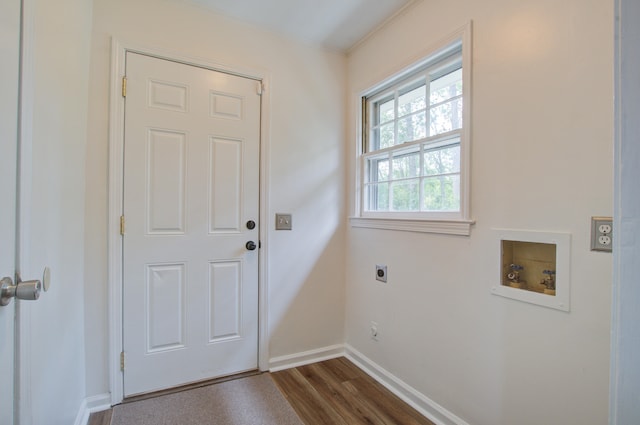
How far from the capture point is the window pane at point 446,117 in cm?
172

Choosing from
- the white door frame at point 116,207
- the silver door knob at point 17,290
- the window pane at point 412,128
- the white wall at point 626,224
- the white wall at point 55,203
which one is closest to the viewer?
the white wall at point 626,224

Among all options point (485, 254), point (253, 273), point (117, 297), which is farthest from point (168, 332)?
point (485, 254)

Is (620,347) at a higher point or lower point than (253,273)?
higher

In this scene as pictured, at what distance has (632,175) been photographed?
1.53 feet

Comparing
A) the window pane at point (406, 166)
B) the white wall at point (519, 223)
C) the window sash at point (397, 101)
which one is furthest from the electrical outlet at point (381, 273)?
the window sash at point (397, 101)

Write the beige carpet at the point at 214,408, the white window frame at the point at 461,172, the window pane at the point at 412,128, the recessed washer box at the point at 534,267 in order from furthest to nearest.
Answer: the window pane at the point at 412,128
the beige carpet at the point at 214,408
the white window frame at the point at 461,172
the recessed washer box at the point at 534,267

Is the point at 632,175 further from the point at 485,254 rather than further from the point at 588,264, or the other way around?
the point at 485,254

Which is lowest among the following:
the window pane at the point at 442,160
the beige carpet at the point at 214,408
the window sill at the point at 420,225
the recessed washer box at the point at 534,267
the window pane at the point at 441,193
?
the beige carpet at the point at 214,408

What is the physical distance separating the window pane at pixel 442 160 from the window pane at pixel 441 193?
4cm

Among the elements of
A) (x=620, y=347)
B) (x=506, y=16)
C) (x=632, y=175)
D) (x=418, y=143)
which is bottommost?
(x=620, y=347)

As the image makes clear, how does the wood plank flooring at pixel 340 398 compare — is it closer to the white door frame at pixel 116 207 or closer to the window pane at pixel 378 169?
the white door frame at pixel 116 207

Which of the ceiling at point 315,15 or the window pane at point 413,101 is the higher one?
the ceiling at point 315,15

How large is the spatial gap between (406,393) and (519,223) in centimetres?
128

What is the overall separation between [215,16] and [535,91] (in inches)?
79.5
